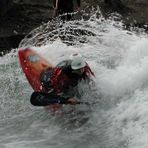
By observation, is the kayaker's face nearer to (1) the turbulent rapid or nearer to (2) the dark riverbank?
(1) the turbulent rapid

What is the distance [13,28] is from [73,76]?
22.9ft

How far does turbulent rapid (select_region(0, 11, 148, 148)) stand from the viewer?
8453 mm

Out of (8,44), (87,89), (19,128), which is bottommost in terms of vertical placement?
(8,44)

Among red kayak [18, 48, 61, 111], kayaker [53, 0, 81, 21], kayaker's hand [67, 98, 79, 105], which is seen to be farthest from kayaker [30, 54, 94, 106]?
kayaker [53, 0, 81, 21]

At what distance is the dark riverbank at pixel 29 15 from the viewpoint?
1507cm

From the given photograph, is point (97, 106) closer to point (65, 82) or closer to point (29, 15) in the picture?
point (65, 82)

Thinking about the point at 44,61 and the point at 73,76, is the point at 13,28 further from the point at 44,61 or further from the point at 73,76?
the point at 73,76

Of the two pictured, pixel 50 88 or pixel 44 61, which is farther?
pixel 44 61

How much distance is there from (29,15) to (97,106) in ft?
26.3

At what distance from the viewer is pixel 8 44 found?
14766 mm

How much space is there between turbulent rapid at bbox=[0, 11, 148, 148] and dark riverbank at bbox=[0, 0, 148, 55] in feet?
8.40

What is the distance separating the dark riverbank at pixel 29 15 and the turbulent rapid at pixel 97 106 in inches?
101

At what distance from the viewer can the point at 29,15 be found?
16.7 metres

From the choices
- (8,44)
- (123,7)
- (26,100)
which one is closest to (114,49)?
(26,100)
